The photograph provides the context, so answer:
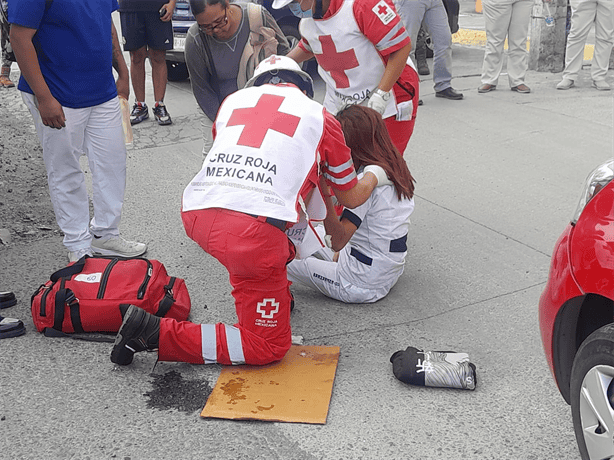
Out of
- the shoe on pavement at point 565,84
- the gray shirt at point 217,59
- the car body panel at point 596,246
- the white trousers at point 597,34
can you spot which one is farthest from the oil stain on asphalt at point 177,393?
the white trousers at point 597,34

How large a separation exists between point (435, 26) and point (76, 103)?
486cm

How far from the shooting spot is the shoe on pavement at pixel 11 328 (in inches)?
136

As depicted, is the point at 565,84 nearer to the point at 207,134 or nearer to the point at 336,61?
the point at 336,61

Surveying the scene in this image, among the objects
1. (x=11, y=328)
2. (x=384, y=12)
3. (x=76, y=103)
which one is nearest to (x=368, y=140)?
(x=384, y=12)

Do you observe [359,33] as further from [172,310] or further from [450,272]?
[172,310]

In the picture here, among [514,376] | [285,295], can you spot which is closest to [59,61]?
[285,295]

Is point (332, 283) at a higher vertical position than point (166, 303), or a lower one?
lower

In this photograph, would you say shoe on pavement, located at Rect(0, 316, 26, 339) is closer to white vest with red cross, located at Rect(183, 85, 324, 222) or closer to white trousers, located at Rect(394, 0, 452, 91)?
white vest with red cross, located at Rect(183, 85, 324, 222)

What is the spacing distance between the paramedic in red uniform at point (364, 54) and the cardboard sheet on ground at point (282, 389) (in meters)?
1.45

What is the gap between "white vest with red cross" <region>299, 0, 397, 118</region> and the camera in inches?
157

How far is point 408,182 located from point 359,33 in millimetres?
894

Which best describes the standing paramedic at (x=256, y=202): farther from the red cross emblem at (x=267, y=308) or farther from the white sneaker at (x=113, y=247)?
the white sneaker at (x=113, y=247)

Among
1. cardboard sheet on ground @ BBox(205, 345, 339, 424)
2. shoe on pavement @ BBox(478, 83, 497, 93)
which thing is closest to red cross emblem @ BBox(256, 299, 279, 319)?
cardboard sheet on ground @ BBox(205, 345, 339, 424)

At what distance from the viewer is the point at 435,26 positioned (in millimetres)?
7852
